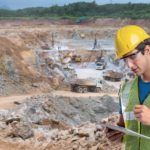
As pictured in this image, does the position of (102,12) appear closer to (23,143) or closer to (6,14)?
(6,14)

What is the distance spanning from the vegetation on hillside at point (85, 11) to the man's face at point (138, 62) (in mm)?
69421

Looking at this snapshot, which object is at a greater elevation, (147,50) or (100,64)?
(147,50)

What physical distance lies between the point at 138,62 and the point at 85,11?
78.6m

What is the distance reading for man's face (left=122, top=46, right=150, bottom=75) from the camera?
7.61 feet

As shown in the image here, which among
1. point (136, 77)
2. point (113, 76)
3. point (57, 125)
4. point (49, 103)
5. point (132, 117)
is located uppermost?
point (136, 77)

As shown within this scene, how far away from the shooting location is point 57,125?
12.9 meters

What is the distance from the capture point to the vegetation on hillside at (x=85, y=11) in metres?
75.4

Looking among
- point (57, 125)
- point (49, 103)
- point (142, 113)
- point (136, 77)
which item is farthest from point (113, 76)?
point (142, 113)

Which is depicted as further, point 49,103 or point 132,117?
point 49,103

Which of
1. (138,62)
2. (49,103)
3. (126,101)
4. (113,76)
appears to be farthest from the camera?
(113,76)

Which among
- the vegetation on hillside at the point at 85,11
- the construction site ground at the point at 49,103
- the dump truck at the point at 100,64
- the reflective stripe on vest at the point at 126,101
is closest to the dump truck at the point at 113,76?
the construction site ground at the point at 49,103

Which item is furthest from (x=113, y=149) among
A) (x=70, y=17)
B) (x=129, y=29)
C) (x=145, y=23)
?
(x=70, y=17)

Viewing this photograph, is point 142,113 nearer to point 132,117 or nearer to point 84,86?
point 132,117

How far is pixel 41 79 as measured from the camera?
78.5 ft
